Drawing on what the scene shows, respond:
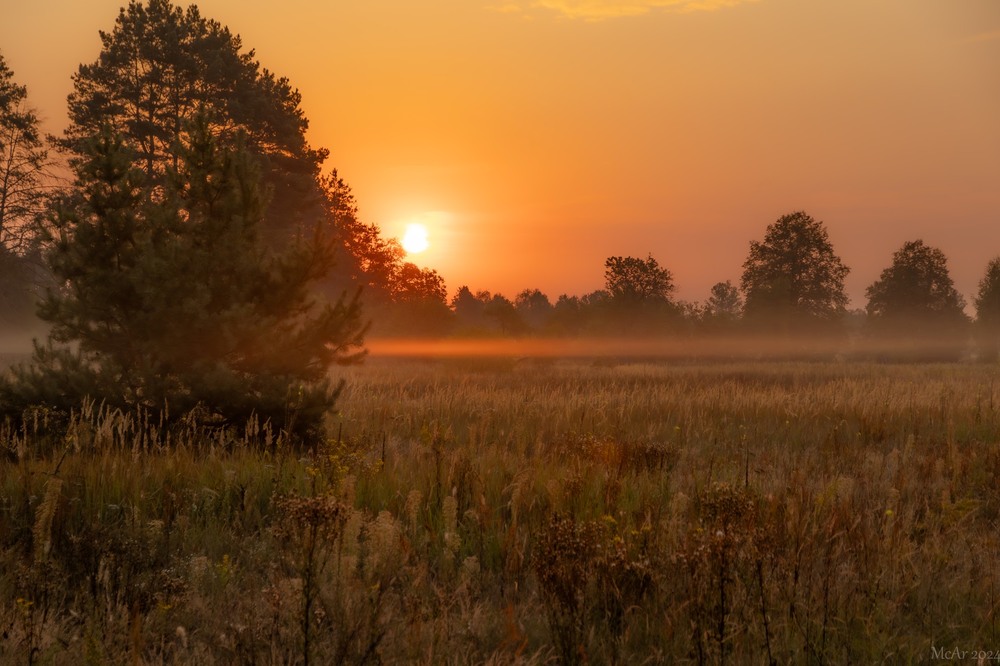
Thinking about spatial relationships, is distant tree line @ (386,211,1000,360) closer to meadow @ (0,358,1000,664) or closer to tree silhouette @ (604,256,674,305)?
tree silhouette @ (604,256,674,305)

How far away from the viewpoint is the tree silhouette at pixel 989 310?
62.1 metres

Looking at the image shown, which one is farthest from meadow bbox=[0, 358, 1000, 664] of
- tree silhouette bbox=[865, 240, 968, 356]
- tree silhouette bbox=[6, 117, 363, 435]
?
tree silhouette bbox=[865, 240, 968, 356]

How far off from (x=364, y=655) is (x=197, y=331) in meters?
5.69

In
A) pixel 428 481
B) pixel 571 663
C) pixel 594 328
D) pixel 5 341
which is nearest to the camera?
pixel 571 663

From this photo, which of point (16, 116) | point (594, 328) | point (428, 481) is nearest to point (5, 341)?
point (16, 116)

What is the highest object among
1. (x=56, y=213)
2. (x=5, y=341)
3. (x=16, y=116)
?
(x=16, y=116)

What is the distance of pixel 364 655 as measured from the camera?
9.64ft

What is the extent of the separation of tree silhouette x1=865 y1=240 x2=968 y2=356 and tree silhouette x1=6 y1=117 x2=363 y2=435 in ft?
215

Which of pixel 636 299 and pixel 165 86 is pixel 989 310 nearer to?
pixel 636 299

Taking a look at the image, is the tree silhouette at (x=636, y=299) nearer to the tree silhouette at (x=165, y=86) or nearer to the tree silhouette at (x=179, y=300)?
the tree silhouette at (x=165, y=86)

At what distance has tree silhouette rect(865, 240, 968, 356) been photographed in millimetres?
63469

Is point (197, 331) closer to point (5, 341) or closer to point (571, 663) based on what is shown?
point (571, 663)

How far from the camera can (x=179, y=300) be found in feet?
25.3

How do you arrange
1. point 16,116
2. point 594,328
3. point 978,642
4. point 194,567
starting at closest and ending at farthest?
point 978,642 → point 194,567 → point 16,116 → point 594,328
